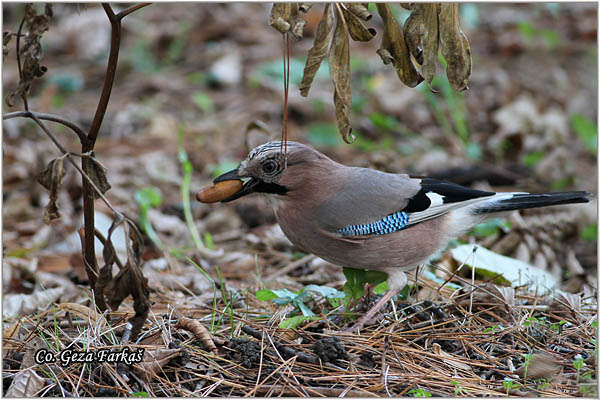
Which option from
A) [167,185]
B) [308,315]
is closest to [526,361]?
[308,315]

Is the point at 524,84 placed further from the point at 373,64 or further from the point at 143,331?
the point at 143,331

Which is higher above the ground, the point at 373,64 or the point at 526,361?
the point at 373,64

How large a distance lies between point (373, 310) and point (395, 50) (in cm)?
123

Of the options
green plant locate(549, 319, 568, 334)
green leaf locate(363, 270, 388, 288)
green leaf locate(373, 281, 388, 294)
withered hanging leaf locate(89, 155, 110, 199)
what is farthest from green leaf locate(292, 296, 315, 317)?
green plant locate(549, 319, 568, 334)

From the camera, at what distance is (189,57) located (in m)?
7.94

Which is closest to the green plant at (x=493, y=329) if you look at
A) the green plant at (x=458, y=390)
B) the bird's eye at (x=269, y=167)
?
the green plant at (x=458, y=390)

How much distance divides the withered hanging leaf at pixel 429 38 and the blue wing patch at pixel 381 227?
865 mm

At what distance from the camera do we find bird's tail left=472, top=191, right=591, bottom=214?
3238 mm

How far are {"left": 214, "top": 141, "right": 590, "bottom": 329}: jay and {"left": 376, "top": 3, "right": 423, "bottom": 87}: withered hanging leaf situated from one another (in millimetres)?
740

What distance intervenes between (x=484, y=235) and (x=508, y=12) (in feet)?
19.1

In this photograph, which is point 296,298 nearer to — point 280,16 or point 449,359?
point 449,359

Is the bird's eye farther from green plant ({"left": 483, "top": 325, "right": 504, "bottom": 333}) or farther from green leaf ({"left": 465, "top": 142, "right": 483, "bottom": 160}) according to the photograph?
green leaf ({"left": 465, "top": 142, "right": 483, "bottom": 160})

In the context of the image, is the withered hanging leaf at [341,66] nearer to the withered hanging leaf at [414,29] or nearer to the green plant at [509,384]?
the withered hanging leaf at [414,29]

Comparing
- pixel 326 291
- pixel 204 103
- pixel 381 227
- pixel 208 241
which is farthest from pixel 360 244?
pixel 204 103
